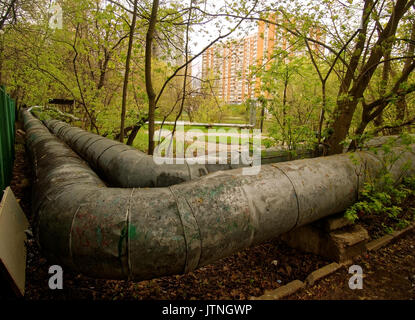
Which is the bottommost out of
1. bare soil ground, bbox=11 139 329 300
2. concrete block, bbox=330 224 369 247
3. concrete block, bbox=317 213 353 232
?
bare soil ground, bbox=11 139 329 300

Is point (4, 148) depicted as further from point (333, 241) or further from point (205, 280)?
point (333, 241)

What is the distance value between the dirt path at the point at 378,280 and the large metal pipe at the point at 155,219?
3.14 ft

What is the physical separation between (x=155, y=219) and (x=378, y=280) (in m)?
2.92

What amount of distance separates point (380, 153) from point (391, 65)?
4.70m

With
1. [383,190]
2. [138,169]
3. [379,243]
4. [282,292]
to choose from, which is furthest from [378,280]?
[138,169]

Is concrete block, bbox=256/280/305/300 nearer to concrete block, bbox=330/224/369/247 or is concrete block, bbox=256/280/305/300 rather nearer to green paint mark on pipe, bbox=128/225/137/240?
concrete block, bbox=330/224/369/247

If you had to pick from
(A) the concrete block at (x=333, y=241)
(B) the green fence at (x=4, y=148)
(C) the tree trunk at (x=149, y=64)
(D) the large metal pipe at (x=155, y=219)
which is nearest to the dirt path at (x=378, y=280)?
(A) the concrete block at (x=333, y=241)

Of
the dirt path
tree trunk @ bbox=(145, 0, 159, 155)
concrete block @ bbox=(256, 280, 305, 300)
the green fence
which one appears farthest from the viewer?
tree trunk @ bbox=(145, 0, 159, 155)

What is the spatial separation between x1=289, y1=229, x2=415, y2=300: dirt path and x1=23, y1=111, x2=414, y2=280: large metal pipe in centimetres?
96

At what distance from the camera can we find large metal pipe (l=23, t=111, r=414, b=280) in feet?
5.29

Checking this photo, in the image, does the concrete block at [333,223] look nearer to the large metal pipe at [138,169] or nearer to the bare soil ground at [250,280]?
the bare soil ground at [250,280]

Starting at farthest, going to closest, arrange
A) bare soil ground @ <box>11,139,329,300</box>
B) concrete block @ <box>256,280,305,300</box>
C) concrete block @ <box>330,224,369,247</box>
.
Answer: concrete block @ <box>330,224,369,247</box> < concrete block @ <box>256,280,305,300</box> < bare soil ground @ <box>11,139,329,300</box>

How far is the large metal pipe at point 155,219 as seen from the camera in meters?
1.61

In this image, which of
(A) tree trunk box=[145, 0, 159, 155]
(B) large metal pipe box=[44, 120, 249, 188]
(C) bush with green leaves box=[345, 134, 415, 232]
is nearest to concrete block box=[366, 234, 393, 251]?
(C) bush with green leaves box=[345, 134, 415, 232]
